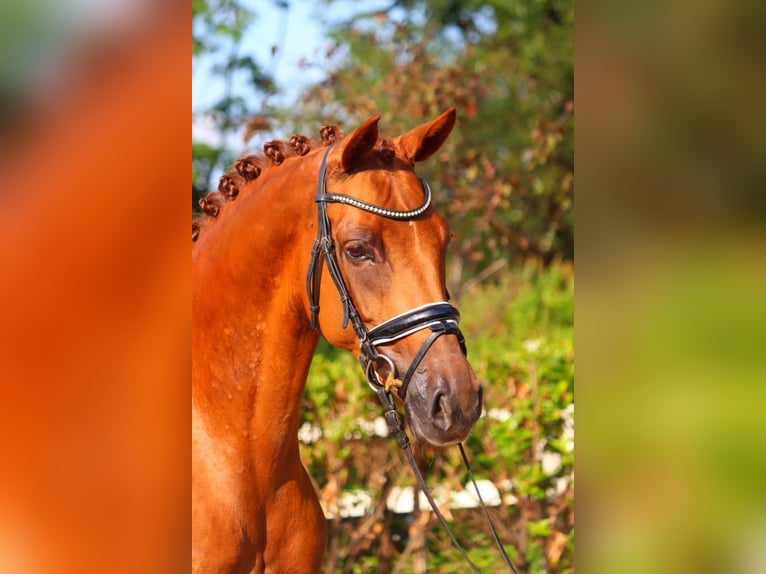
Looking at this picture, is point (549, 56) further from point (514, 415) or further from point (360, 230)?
point (360, 230)

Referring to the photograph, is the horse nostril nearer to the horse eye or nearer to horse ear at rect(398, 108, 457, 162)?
the horse eye

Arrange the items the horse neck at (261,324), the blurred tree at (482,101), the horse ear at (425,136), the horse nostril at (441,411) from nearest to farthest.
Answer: the horse nostril at (441,411), the horse neck at (261,324), the horse ear at (425,136), the blurred tree at (482,101)

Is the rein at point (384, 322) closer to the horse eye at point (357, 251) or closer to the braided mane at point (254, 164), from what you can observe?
the horse eye at point (357, 251)

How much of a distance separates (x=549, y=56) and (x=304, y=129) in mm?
3144

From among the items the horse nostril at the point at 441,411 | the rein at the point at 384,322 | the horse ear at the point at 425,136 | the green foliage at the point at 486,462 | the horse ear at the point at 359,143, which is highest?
the horse ear at the point at 359,143

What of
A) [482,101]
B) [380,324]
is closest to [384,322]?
[380,324]

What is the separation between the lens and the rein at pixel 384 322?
6.49ft

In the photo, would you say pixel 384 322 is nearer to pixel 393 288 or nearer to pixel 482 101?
pixel 393 288

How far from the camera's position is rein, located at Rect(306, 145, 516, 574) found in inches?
77.9

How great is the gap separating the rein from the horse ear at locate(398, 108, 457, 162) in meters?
0.21

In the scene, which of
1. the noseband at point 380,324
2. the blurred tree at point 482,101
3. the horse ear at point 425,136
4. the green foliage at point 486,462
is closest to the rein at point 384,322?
the noseband at point 380,324
